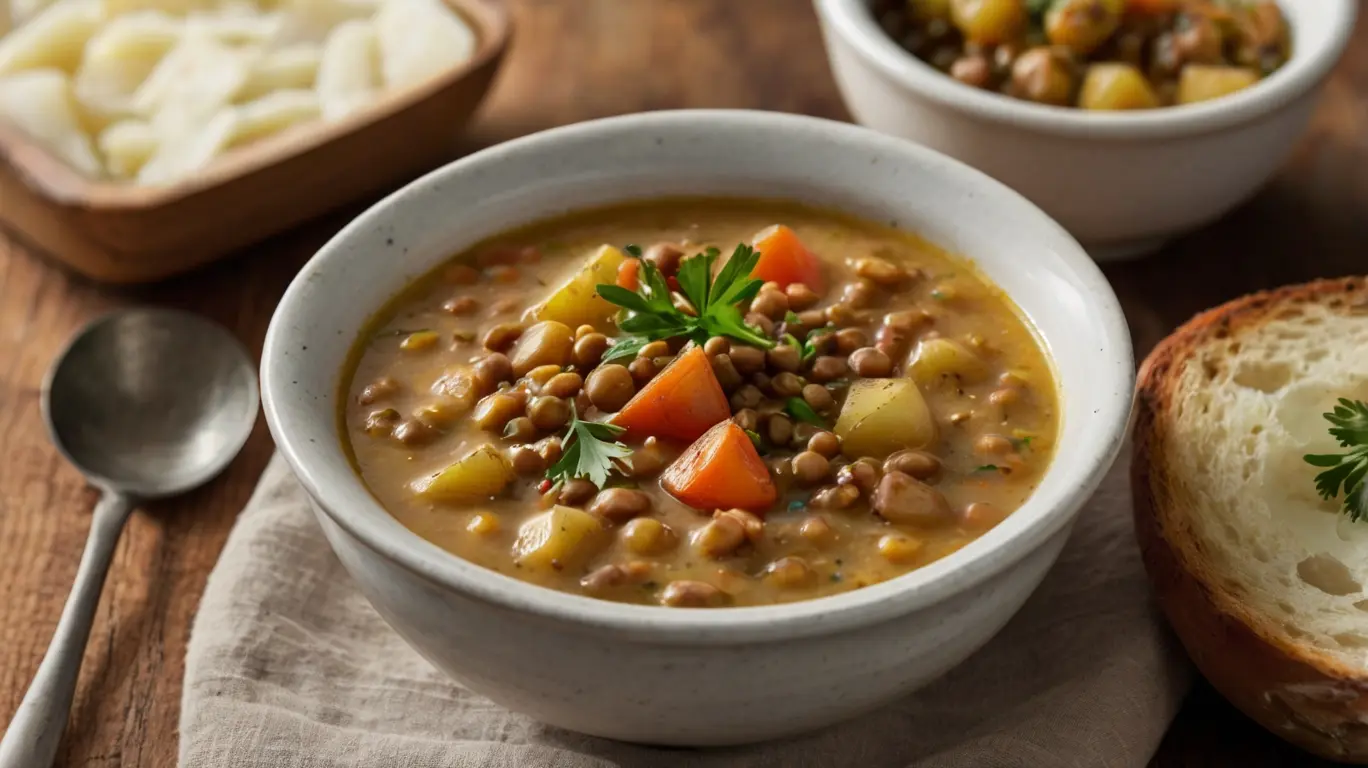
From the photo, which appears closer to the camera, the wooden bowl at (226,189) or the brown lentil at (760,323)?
the brown lentil at (760,323)

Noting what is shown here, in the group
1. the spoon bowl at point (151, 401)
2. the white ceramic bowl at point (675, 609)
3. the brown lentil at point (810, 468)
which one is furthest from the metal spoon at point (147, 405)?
the brown lentil at point (810, 468)

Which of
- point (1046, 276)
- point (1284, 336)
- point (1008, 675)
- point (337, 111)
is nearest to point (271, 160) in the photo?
point (337, 111)

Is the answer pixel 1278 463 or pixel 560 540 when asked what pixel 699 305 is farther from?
pixel 1278 463

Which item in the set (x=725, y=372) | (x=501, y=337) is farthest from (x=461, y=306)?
(x=725, y=372)

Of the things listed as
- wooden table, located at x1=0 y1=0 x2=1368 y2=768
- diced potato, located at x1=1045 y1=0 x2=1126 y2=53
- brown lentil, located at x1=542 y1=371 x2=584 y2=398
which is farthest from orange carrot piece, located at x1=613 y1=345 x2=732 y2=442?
diced potato, located at x1=1045 y1=0 x2=1126 y2=53

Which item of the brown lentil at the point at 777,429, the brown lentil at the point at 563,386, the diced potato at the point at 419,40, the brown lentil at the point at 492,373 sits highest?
the brown lentil at the point at 777,429

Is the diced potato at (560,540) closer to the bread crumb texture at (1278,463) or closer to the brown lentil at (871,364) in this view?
the brown lentil at (871,364)

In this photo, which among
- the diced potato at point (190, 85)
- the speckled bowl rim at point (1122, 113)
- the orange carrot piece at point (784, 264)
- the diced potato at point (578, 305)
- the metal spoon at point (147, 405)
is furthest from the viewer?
the diced potato at point (190, 85)

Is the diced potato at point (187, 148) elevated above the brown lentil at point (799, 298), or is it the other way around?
the brown lentil at point (799, 298)
